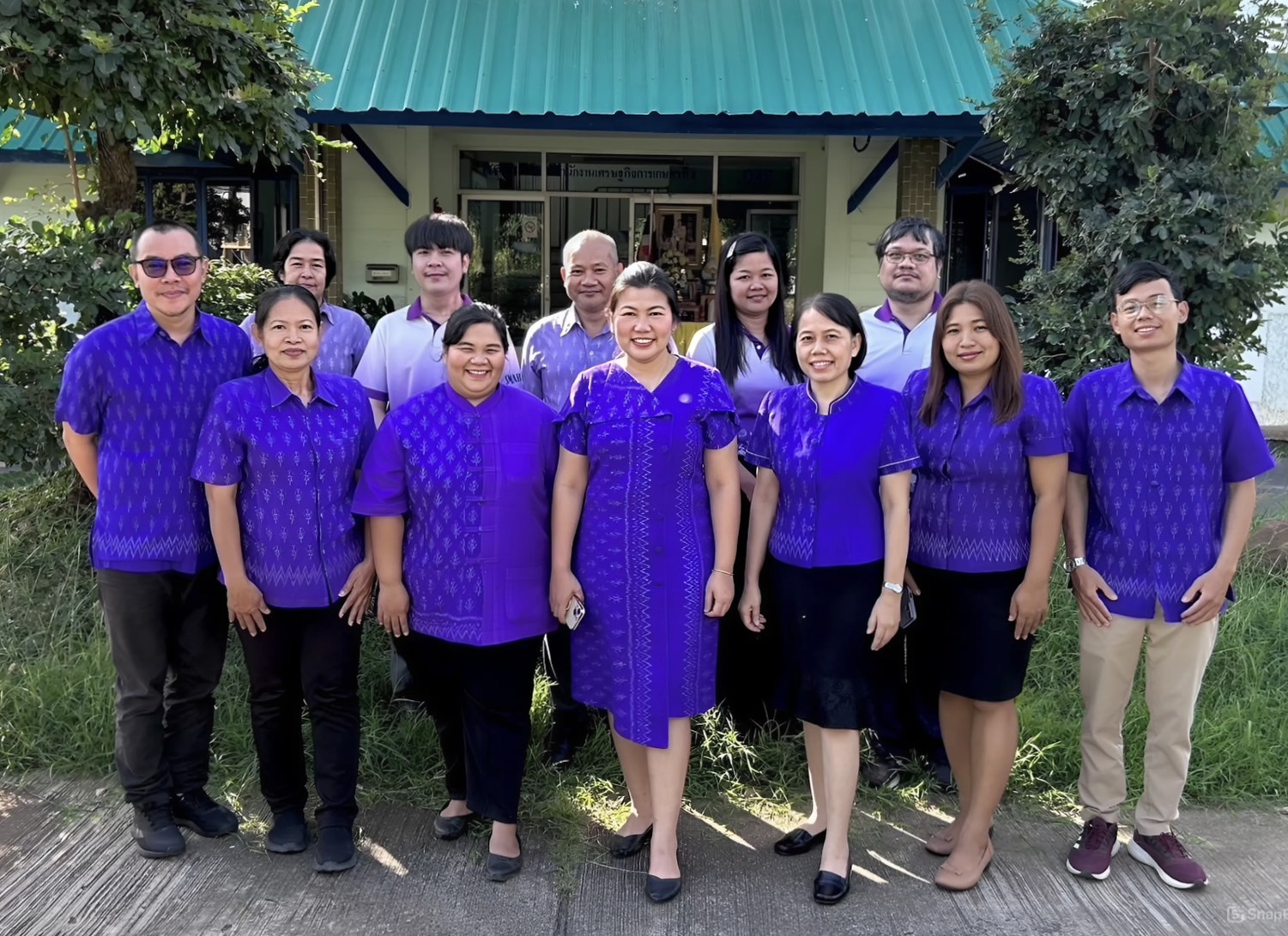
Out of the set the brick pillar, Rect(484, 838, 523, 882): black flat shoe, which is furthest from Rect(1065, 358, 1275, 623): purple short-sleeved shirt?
the brick pillar

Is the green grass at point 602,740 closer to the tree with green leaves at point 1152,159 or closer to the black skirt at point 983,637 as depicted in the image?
the black skirt at point 983,637

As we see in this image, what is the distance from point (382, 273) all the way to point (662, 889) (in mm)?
8871

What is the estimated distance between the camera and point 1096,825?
332cm

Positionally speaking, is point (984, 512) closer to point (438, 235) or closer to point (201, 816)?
point (438, 235)

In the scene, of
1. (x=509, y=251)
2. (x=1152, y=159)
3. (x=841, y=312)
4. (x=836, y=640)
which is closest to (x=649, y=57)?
(x=509, y=251)

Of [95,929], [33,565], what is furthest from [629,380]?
[33,565]

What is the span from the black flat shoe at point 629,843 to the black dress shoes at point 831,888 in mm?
550

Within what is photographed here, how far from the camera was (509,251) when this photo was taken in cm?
1201

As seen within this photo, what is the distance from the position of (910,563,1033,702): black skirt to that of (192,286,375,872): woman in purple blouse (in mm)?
1777

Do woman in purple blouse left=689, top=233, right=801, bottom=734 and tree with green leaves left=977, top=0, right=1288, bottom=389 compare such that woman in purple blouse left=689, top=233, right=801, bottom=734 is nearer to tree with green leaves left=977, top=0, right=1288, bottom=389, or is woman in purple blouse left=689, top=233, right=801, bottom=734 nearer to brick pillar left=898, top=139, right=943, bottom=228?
tree with green leaves left=977, top=0, right=1288, bottom=389

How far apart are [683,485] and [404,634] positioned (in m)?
0.99

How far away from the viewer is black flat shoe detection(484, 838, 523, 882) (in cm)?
325

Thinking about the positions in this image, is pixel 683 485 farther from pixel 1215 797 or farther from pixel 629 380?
pixel 1215 797

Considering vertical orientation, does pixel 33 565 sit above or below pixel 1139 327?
below
